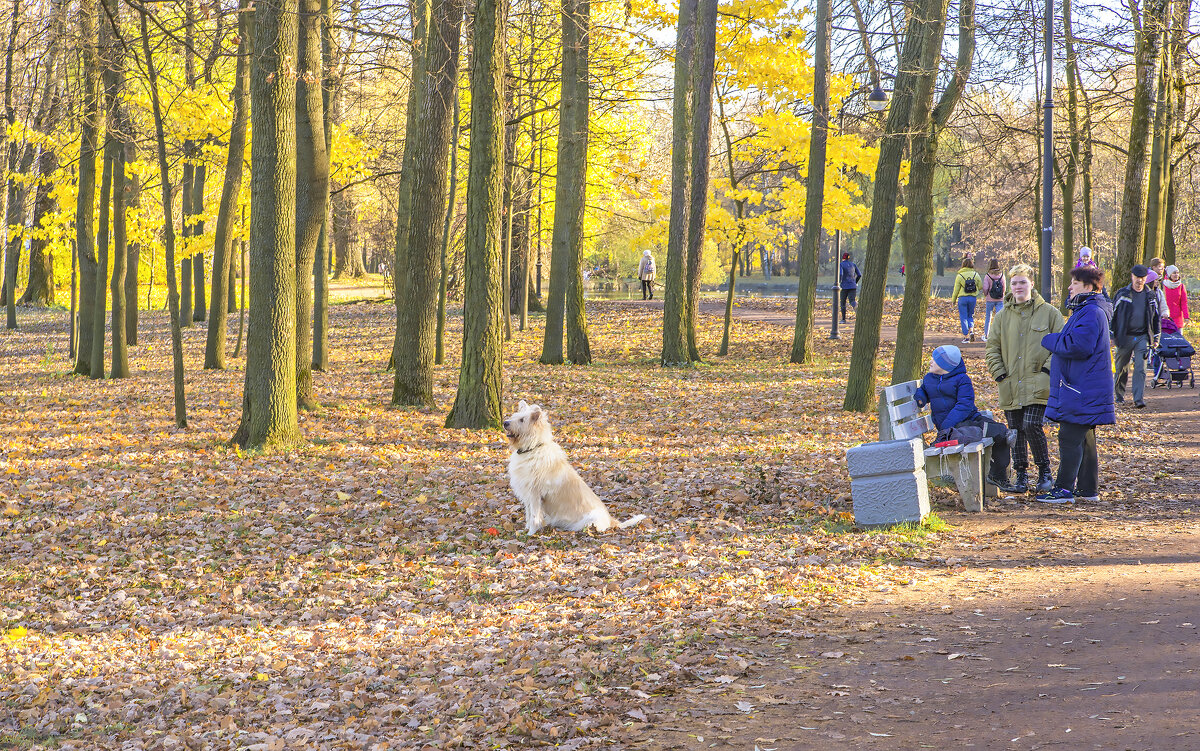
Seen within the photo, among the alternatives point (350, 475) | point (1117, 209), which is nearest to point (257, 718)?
point (350, 475)

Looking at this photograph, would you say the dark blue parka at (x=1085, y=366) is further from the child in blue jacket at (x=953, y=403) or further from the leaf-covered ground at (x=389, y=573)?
the leaf-covered ground at (x=389, y=573)

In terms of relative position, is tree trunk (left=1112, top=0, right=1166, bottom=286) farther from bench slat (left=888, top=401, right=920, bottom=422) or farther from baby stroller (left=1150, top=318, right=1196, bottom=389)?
bench slat (left=888, top=401, right=920, bottom=422)

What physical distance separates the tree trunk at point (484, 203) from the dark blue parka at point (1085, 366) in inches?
255

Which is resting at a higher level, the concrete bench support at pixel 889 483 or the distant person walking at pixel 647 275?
the distant person walking at pixel 647 275

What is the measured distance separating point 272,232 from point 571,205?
8593 millimetres

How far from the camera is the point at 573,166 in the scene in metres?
18.3

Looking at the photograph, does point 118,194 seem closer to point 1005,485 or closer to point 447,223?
point 447,223

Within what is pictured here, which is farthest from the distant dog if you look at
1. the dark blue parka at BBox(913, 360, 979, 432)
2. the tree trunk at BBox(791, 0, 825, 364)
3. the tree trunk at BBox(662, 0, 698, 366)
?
the tree trunk at BBox(791, 0, 825, 364)

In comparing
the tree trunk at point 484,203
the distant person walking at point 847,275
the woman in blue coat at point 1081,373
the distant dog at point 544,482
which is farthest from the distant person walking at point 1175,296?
the distant dog at point 544,482

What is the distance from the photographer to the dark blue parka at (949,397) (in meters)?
8.67

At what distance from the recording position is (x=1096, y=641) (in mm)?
5164

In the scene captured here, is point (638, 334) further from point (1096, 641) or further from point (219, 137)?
point (1096, 641)

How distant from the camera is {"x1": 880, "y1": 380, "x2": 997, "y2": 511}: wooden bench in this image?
8414 millimetres

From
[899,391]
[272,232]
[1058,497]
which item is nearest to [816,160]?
[899,391]
